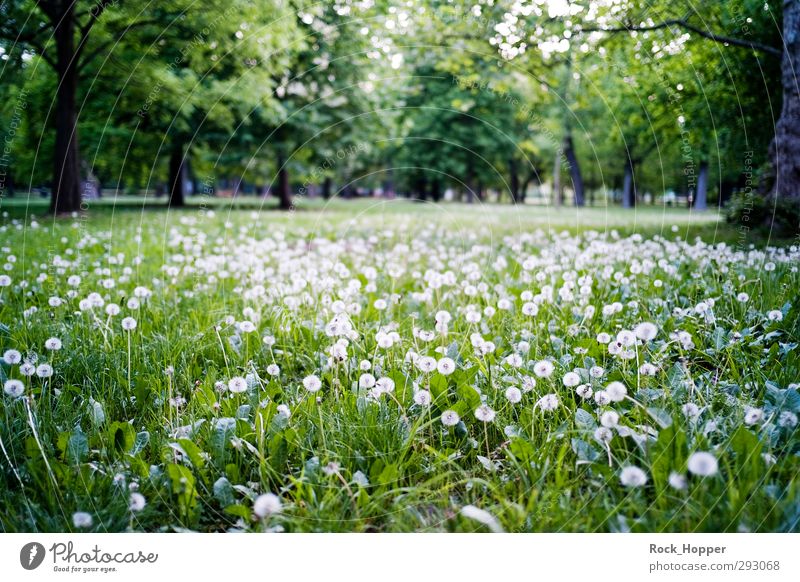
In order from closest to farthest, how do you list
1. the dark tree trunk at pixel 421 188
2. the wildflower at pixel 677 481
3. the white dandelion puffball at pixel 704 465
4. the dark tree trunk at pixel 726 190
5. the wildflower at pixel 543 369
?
the white dandelion puffball at pixel 704 465 → the wildflower at pixel 677 481 → the wildflower at pixel 543 369 → the dark tree trunk at pixel 726 190 → the dark tree trunk at pixel 421 188

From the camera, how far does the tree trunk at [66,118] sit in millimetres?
8742

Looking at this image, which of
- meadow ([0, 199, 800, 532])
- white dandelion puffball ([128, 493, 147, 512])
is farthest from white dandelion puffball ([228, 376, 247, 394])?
white dandelion puffball ([128, 493, 147, 512])

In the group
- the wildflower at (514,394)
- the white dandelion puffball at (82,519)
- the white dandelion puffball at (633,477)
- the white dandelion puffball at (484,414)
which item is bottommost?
the white dandelion puffball at (82,519)

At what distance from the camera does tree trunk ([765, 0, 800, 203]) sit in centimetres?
396

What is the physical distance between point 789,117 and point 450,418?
470cm

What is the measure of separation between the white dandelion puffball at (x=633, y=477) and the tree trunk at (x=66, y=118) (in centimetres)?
886

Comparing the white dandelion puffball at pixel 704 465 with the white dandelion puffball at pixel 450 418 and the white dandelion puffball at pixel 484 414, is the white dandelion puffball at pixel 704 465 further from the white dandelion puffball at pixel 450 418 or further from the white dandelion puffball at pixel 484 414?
the white dandelion puffball at pixel 450 418

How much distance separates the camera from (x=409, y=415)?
2.19 meters

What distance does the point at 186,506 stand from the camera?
169 cm

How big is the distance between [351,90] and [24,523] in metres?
19.3

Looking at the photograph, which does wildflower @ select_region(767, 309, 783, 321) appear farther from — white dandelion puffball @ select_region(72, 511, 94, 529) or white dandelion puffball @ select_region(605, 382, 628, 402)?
white dandelion puffball @ select_region(72, 511, 94, 529)

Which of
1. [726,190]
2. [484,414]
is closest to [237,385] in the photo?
[484,414]

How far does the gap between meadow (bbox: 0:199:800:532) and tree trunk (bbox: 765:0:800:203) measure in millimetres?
1529

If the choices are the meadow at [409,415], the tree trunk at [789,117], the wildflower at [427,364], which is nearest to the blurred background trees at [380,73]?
the tree trunk at [789,117]
